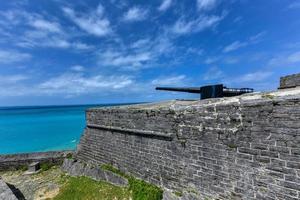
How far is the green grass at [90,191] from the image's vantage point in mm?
7070

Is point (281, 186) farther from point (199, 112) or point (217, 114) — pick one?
point (199, 112)

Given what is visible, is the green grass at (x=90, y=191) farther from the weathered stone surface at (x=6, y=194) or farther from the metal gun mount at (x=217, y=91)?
the metal gun mount at (x=217, y=91)

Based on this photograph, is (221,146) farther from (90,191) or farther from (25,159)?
(25,159)

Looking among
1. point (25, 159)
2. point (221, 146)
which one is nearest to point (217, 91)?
point (221, 146)

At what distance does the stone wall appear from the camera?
3912mm

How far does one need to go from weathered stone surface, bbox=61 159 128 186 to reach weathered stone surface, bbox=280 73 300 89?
6.24 meters

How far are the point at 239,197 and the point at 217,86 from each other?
194 inches

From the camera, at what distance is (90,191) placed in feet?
25.0

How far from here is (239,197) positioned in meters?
4.62

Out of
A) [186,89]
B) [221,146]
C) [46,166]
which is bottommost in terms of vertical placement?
[46,166]

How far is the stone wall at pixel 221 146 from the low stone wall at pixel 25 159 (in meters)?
4.97

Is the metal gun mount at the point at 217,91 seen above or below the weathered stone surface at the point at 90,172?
above

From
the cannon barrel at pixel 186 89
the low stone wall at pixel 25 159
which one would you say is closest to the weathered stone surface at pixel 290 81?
the cannon barrel at pixel 186 89

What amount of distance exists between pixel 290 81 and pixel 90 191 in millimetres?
7738
